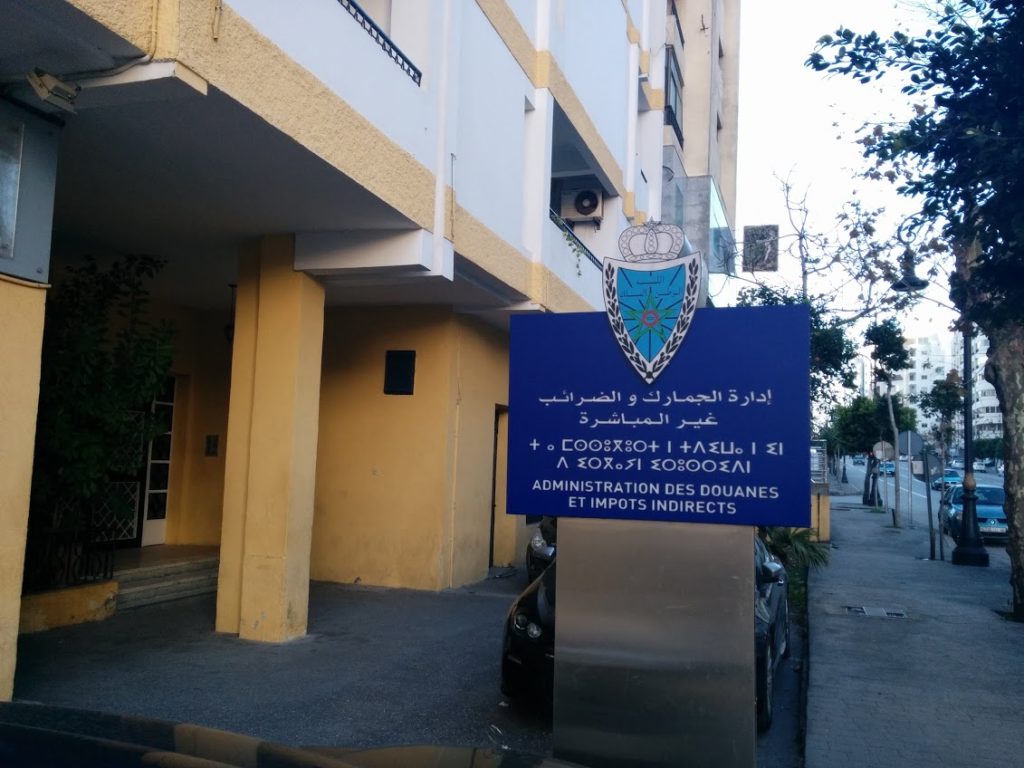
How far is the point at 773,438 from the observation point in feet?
13.7

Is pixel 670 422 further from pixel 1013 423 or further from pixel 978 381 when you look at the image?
pixel 978 381

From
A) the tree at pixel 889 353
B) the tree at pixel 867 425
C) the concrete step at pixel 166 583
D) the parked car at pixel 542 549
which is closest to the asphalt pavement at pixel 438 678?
the concrete step at pixel 166 583

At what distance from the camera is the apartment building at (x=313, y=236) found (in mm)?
5227

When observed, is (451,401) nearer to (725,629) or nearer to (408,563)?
(408,563)

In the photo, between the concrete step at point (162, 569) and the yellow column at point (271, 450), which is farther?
the concrete step at point (162, 569)

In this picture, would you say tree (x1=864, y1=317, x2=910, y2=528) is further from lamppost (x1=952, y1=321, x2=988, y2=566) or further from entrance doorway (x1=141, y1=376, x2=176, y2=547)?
entrance doorway (x1=141, y1=376, x2=176, y2=547)

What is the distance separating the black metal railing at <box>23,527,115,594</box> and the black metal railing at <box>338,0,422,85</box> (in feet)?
16.9

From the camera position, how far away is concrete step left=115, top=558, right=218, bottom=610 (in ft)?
30.0

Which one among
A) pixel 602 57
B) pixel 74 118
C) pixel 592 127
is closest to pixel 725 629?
pixel 74 118

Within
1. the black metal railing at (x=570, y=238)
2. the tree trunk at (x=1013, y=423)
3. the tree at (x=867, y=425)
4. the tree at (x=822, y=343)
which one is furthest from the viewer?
the tree at (x=867, y=425)

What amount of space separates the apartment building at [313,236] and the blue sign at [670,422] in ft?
8.83

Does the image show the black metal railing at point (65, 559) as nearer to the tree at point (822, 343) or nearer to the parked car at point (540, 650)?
the parked car at point (540, 650)

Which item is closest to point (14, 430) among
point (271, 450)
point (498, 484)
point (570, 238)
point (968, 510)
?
point (271, 450)

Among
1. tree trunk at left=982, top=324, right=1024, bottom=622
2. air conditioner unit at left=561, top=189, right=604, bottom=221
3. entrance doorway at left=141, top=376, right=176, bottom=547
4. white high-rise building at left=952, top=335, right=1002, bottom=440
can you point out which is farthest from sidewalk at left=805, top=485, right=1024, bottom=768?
entrance doorway at left=141, top=376, right=176, bottom=547
